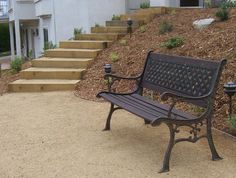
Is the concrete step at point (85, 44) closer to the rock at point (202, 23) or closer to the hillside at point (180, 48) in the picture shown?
the hillside at point (180, 48)

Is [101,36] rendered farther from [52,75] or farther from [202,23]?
[202,23]

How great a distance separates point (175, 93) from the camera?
5.32 metres

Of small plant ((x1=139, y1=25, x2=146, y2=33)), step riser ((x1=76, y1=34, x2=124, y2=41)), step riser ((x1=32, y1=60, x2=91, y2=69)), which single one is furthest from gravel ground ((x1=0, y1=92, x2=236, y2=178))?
step riser ((x1=76, y1=34, x2=124, y2=41))

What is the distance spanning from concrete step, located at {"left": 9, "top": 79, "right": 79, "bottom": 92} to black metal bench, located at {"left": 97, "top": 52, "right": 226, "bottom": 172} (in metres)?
3.25

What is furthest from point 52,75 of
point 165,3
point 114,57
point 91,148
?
point 91,148

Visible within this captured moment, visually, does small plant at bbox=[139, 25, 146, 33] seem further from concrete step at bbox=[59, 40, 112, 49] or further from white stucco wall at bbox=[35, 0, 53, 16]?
white stucco wall at bbox=[35, 0, 53, 16]

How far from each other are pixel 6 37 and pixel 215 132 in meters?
31.3

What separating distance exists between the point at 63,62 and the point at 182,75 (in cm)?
534

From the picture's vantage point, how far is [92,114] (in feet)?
23.2

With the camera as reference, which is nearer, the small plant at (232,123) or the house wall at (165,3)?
the small plant at (232,123)

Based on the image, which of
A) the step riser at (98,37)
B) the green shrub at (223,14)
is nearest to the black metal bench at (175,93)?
the green shrub at (223,14)

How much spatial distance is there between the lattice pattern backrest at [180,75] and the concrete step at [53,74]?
12.1ft

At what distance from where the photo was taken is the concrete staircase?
936 cm

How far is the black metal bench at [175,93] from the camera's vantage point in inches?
178
